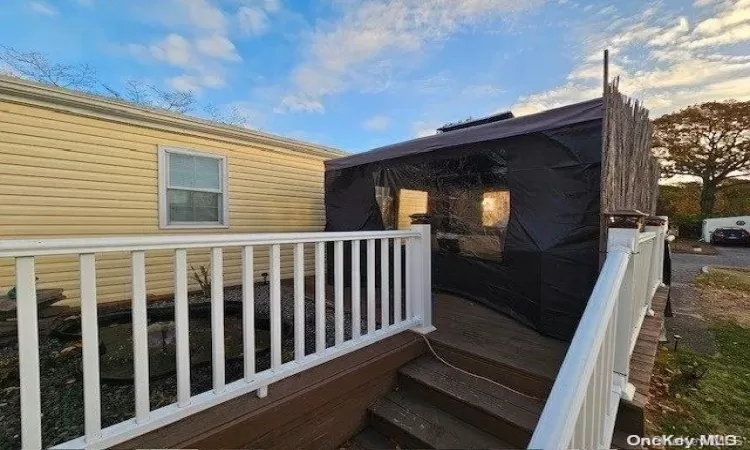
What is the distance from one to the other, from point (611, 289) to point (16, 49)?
1253 cm

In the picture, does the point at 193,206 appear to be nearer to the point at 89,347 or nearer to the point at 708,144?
the point at 89,347

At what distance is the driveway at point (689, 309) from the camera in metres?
4.10

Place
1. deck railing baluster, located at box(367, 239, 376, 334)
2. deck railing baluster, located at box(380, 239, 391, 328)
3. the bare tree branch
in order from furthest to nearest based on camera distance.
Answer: the bare tree branch, deck railing baluster, located at box(380, 239, 391, 328), deck railing baluster, located at box(367, 239, 376, 334)

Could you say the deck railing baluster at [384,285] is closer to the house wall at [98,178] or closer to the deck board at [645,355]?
the deck board at [645,355]

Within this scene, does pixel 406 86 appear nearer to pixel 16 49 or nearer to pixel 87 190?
pixel 87 190

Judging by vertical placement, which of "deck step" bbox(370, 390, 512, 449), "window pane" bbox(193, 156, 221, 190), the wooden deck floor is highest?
"window pane" bbox(193, 156, 221, 190)

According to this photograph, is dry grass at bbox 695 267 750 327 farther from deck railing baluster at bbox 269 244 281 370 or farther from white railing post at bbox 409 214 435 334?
deck railing baluster at bbox 269 244 281 370

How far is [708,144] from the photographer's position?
56.4ft

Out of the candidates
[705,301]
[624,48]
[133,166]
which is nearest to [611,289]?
[624,48]

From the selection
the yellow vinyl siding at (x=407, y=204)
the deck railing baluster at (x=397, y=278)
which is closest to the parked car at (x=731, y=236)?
the yellow vinyl siding at (x=407, y=204)

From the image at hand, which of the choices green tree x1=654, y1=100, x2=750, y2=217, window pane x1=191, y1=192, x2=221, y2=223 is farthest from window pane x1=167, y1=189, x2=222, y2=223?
green tree x1=654, y1=100, x2=750, y2=217

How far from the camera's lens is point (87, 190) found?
4180mm

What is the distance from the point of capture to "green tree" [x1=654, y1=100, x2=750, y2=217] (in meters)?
16.1

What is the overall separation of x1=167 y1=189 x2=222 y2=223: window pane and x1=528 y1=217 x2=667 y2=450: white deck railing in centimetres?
526
